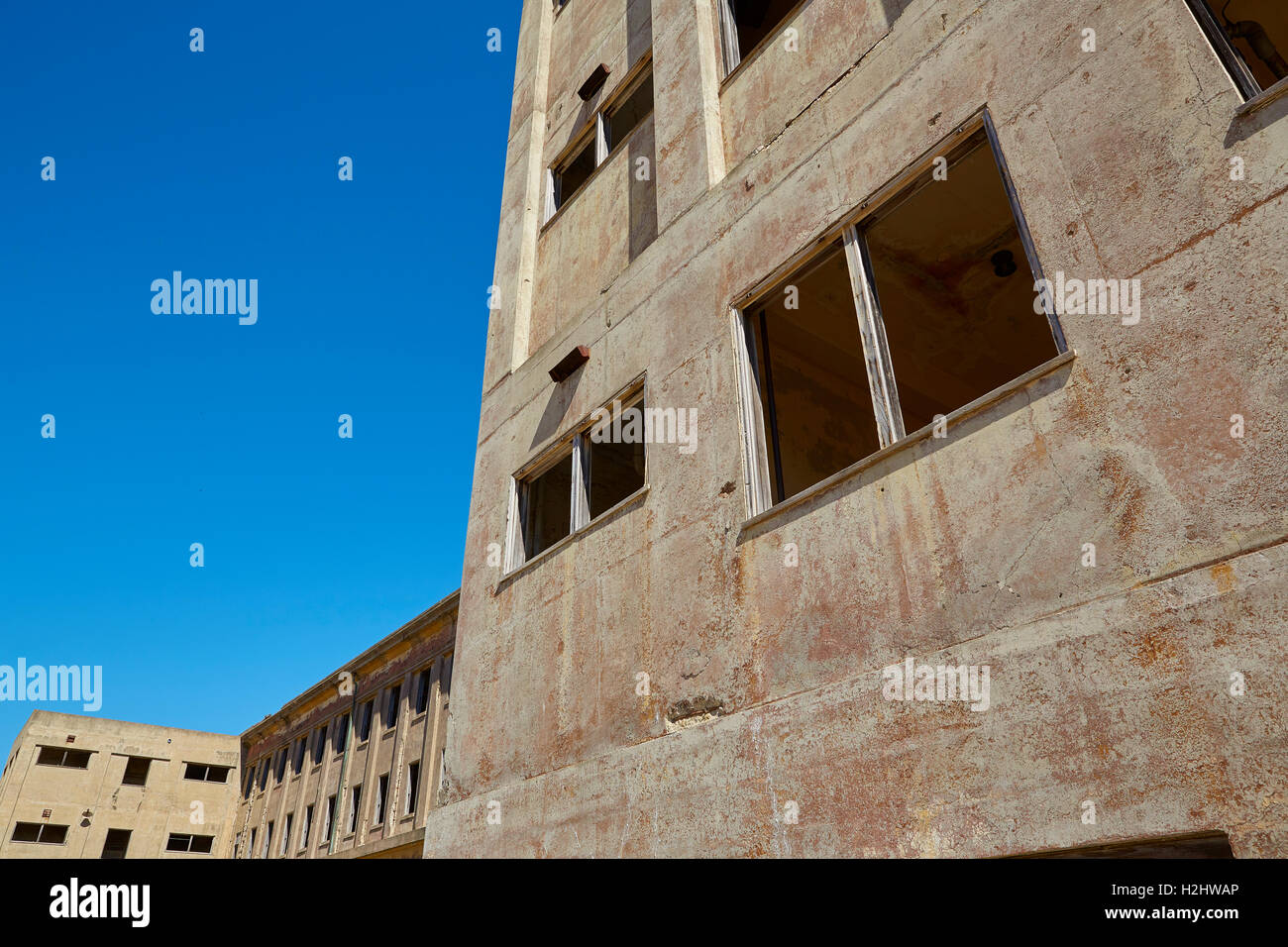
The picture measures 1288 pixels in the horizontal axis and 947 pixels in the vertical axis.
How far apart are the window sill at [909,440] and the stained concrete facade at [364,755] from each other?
25352mm

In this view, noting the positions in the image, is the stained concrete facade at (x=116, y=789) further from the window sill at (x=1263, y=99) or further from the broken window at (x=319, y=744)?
the window sill at (x=1263, y=99)

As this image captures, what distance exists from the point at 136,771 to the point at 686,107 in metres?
52.0

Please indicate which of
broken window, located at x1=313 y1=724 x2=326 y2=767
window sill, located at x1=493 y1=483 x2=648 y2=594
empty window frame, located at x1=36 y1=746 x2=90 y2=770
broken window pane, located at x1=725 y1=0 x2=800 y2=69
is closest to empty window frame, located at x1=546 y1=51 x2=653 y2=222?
broken window pane, located at x1=725 y1=0 x2=800 y2=69

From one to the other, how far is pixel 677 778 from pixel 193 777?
51.3 meters

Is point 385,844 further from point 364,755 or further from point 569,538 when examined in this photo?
point 569,538

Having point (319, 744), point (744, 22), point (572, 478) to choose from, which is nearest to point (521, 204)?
point (744, 22)

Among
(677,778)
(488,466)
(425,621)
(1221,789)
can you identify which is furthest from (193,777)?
(1221,789)

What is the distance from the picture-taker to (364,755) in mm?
33938

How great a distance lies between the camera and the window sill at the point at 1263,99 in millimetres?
3826

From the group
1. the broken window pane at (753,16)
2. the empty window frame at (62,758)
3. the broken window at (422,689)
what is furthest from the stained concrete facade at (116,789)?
the broken window pane at (753,16)

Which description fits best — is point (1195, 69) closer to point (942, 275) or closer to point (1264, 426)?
point (1264, 426)

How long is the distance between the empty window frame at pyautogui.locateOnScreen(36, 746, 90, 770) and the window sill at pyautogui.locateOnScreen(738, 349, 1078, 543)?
2059 inches

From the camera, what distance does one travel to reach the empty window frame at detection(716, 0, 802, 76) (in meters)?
8.45
